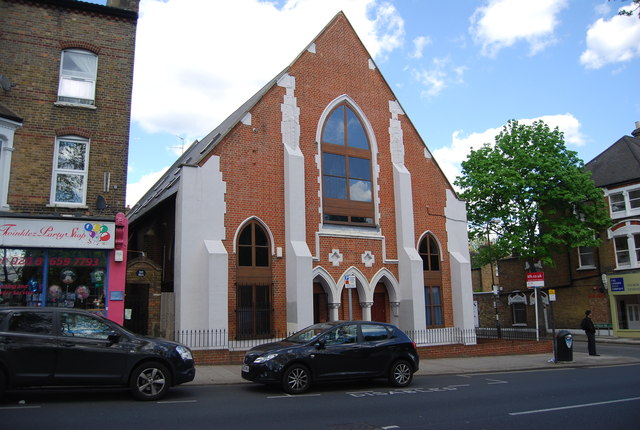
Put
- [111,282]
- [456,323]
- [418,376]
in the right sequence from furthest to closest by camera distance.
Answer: [456,323], [111,282], [418,376]

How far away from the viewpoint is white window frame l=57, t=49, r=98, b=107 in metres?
15.5

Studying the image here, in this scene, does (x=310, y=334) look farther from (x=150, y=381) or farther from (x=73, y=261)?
(x=73, y=261)

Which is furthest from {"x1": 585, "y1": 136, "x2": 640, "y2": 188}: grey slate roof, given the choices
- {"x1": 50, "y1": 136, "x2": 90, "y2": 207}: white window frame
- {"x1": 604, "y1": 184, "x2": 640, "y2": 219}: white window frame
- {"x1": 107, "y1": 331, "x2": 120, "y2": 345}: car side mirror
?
{"x1": 107, "y1": 331, "x2": 120, "y2": 345}: car side mirror

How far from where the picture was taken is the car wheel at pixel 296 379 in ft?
34.2

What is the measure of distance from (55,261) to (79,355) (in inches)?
259

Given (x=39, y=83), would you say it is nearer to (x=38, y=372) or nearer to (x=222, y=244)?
(x=222, y=244)

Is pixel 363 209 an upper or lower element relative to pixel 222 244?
upper

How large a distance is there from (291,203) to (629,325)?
931 inches

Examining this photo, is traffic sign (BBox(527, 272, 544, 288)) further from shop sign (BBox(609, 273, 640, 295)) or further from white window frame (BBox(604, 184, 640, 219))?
white window frame (BBox(604, 184, 640, 219))

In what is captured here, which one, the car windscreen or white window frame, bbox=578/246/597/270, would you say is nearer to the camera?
the car windscreen

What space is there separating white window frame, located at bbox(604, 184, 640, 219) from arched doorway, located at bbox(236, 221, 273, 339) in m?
23.4

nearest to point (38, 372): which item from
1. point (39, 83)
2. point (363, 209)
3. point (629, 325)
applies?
point (39, 83)

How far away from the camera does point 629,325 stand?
3017 centimetres

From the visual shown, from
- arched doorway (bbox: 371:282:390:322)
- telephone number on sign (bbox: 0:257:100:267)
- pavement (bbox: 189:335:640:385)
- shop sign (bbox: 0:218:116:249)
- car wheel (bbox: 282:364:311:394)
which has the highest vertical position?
shop sign (bbox: 0:218:116:249)
